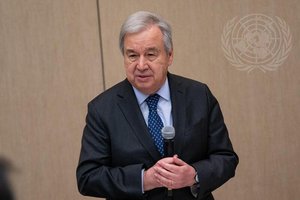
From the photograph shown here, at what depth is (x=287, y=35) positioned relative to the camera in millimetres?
3039

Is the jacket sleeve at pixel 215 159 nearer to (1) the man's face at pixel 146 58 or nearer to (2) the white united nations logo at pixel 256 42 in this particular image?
(1) the man's face at pixel 146 58

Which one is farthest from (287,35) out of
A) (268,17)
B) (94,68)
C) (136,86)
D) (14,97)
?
(14,97)

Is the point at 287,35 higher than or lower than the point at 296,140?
higher

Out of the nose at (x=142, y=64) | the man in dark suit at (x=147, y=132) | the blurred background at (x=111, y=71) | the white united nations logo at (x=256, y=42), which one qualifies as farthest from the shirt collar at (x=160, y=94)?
the white united nations logo at (x=256, y=42)

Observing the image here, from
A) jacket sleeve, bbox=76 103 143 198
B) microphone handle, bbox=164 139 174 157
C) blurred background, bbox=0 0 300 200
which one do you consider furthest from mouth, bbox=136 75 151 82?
blurred background, bbox=0 0 300 200

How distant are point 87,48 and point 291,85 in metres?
1.56

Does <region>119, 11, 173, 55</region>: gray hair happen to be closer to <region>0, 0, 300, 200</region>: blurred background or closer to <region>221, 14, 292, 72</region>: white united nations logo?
<region>0, 0, 300, 200</region>: blurred background

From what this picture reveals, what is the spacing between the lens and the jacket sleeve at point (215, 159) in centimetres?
163

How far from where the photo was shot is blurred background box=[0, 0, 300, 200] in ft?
9.70

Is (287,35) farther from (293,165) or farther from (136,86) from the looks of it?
(136,86)

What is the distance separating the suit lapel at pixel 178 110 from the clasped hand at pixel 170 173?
16 cm

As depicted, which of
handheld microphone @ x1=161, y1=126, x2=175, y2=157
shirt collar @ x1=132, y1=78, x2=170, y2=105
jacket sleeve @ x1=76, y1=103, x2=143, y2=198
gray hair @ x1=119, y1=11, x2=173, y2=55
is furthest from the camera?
shirt collar @ x1=132, y1=78, x2=170, y2=105

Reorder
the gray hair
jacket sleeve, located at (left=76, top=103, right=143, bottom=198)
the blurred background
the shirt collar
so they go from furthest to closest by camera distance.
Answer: the blurred background, the shirt collar, the gray hair, jacket sleeve, located at (left=76, top=103, right=143, bottom=198)

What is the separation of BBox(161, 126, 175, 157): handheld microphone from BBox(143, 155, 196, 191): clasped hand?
0.03m
